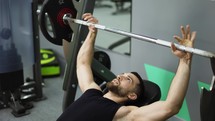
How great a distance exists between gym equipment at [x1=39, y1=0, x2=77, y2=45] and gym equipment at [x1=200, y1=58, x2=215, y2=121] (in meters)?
1.25

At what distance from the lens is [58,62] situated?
397 centimetres

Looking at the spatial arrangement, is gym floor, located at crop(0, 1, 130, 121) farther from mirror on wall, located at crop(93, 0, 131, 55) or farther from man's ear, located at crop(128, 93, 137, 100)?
man's ear, located at crop(128, 93, 137, 100)

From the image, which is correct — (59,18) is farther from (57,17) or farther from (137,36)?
(137,36)

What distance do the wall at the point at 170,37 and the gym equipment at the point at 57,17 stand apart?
656mm

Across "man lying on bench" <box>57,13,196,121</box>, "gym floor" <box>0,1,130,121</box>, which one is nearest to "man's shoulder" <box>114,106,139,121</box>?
"man lying on bench" <box>57,13,196,121</box>

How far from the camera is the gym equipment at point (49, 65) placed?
12.4 ft

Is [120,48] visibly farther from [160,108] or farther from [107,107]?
[160,108]

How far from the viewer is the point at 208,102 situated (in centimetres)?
137

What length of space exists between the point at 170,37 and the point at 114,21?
5.54ft

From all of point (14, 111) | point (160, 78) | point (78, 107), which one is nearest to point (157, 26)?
point (160, 78)

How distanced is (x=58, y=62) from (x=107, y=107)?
2307 mm

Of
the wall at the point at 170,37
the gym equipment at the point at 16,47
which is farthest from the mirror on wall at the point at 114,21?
the gym equipment at the point at 16,47

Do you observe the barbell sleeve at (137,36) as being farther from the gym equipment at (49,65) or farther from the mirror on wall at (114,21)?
the gym equipment at (49,65)

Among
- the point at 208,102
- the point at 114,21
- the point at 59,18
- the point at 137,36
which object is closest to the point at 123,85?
the point at 137,36
